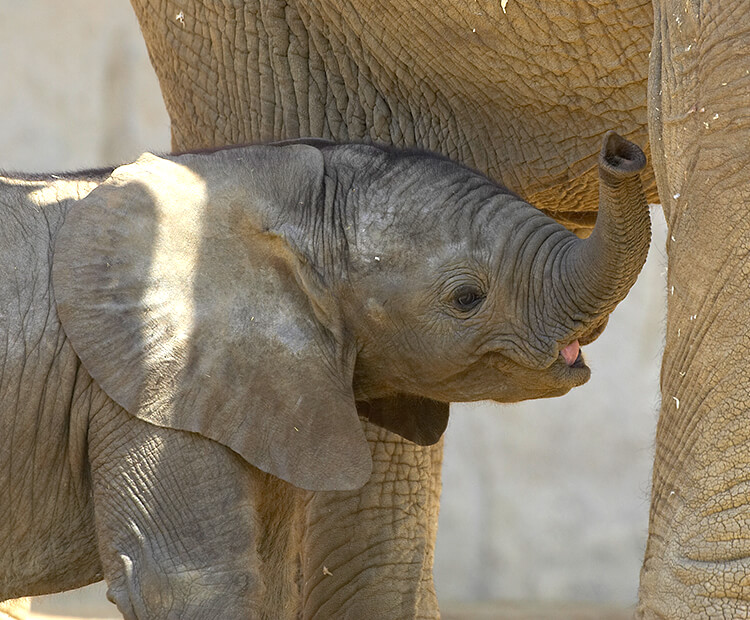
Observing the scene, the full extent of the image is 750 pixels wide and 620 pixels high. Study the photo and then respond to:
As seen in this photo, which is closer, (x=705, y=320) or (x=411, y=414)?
(x=705, y=320)

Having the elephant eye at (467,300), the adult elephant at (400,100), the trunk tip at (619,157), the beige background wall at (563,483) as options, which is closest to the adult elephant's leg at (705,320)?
the trunk tip at (619,157)

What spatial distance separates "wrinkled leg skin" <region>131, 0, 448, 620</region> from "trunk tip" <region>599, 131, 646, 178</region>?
1.04 metres

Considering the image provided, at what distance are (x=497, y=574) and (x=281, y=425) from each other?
14.1 ft

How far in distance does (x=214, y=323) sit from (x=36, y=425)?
40cm

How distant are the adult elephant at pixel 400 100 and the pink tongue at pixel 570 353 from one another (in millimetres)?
435

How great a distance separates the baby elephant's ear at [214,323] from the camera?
8.82 ft

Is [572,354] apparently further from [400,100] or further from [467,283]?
[400,100]

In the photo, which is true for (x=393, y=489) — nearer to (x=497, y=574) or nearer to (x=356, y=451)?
(x=356, y=451)

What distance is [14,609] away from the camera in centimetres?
394

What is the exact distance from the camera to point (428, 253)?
270 cm

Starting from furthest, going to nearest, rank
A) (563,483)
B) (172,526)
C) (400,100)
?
(563,483)
(400,100)
(172,526)

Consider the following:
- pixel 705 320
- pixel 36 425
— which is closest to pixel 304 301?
pixel 36 425

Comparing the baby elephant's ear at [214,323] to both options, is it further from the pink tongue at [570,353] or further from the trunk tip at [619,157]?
the trunk tip at [619,157]

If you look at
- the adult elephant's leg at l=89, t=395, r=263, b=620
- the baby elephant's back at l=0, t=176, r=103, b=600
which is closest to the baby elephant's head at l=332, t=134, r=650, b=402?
the adult elephant's leg at l=89, t=395, r=263, b=620
